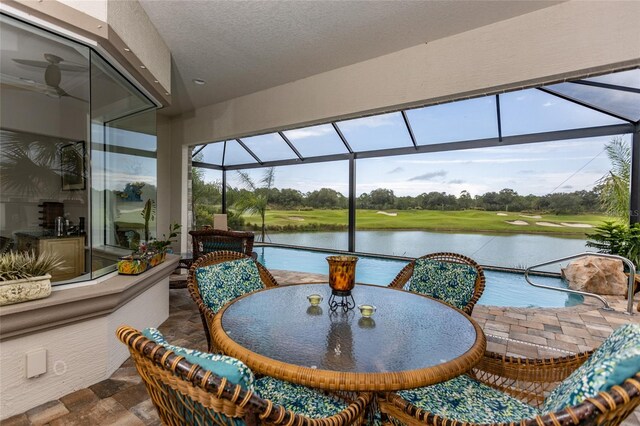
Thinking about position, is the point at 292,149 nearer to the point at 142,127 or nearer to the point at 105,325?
the point at 142,127

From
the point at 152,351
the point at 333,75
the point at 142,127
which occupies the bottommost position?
the point at 152,351

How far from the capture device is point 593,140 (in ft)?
17.8

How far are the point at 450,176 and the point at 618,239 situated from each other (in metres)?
3.08

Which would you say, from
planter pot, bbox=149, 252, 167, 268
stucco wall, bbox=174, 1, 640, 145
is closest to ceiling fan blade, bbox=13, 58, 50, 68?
planter pot, bbox=149, 252, 167, 268

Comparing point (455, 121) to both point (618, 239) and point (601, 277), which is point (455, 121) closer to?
point (618, 239)

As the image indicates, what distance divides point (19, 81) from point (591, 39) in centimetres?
459

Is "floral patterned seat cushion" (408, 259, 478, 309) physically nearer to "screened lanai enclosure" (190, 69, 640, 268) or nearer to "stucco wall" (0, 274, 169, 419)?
"stucco wall" (0, 274, 169, 419)

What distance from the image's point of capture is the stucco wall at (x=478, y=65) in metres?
2.40

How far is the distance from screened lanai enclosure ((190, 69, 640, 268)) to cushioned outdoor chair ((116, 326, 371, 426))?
3.75 m

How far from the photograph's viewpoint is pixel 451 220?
23.9ft

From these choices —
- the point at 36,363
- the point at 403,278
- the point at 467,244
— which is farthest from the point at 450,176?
the point at 36,363

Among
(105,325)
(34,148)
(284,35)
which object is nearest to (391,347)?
(105,325)

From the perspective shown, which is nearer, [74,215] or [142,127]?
[74,215]

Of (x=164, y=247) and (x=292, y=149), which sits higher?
(x=292, y=149)
